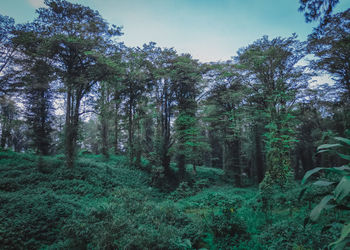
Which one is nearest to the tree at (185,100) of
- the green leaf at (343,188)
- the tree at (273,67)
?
the tree at (273,67)

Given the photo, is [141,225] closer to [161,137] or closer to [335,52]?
[161,137]

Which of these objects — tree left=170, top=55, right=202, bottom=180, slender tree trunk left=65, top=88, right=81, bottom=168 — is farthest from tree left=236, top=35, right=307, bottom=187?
slender tree trunk left=65, top=88, right=81, bottom=168

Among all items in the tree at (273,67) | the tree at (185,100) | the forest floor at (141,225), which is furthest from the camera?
the tree at (185,100)

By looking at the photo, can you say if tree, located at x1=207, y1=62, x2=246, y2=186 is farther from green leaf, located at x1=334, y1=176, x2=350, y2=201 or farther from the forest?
green leaf, located at x1=334, y1=176, x2=350, y2=201

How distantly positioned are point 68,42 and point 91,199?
31.7ft

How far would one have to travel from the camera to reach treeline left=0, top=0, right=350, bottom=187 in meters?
12.0

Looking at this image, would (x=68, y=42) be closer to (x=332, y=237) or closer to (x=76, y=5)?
(x=76, y=5)

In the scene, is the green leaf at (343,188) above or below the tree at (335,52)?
below

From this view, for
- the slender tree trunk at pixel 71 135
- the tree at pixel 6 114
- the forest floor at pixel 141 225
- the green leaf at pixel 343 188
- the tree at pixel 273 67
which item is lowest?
the forest floor at pixel 141 225

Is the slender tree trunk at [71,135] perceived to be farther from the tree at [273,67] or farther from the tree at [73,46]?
the tree at [273,67]

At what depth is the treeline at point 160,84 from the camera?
12023 millimetres

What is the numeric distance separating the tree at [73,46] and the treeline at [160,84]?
6 cm

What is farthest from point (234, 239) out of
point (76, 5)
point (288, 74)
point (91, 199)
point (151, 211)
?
point (76, 5)

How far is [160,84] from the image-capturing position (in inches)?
643
